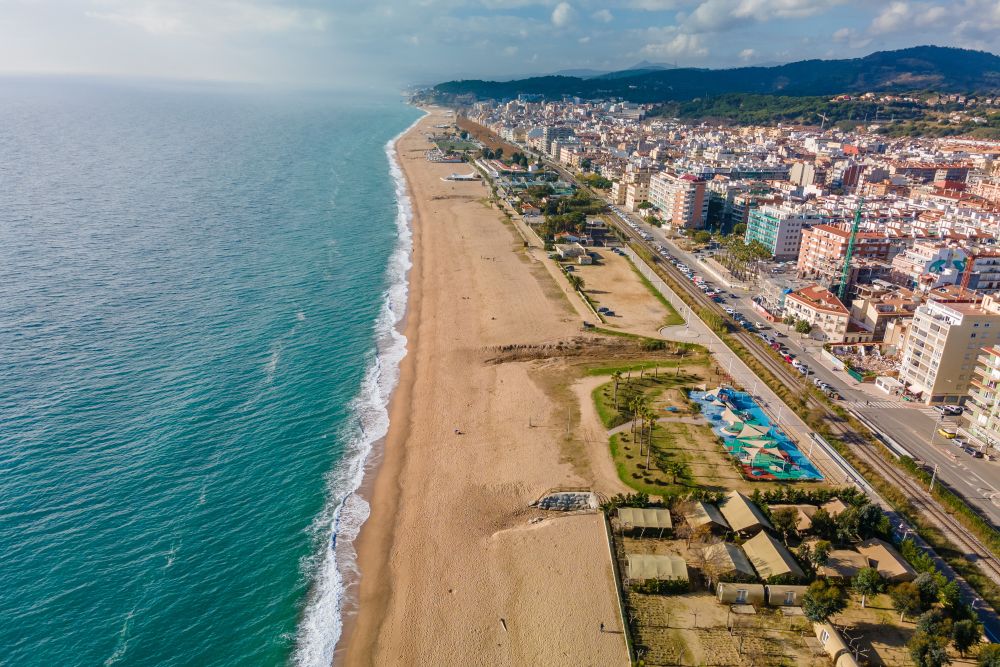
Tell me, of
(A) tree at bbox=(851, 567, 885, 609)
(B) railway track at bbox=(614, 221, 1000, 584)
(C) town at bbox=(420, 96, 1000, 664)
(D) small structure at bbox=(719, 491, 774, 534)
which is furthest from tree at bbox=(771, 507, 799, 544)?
(B) railway track at bbox=(614, 221, 1000, 584)

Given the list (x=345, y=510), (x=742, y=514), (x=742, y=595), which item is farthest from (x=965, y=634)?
(x=345, y=510)

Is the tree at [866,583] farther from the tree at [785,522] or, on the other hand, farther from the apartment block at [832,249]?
the apartment block at [832,249]

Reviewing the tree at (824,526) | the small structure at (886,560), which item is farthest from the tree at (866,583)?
the tree at (824,526)

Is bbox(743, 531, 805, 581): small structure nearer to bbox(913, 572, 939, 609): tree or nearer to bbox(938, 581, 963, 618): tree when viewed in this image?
bbox(913, 572, 939, 609): tree

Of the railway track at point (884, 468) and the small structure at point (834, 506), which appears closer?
the railway track at point (884, 468)

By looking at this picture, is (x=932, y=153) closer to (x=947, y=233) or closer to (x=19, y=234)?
(x=947, y=233)

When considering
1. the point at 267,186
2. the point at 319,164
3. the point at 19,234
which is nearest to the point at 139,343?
the point at 19,234
